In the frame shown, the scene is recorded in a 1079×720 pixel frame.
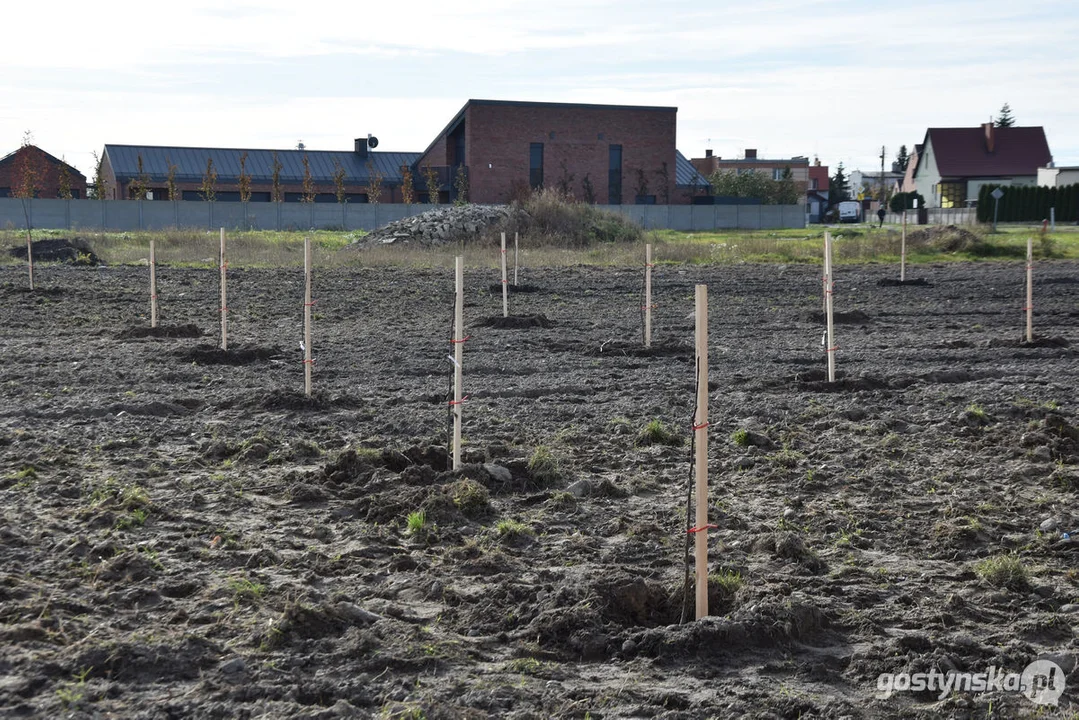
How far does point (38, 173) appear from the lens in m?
70.6

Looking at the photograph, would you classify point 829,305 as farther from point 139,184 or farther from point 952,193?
point 952,193

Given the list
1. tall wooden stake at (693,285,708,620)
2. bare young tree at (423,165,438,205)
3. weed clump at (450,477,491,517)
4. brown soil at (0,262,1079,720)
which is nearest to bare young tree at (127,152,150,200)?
bare young tree at (423,165,438,205)

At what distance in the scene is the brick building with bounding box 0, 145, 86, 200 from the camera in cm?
7050

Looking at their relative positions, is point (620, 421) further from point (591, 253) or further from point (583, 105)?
point (583, 105)

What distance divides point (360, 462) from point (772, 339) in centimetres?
972

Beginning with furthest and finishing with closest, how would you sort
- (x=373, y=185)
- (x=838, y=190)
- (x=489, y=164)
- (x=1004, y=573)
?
(x=838, y=190) < (x=373, y=185) < (x=489, y=164) < (x=1004, y=573)

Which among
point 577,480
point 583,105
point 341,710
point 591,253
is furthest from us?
point 583,105

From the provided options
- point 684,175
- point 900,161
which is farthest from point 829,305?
point 900,161

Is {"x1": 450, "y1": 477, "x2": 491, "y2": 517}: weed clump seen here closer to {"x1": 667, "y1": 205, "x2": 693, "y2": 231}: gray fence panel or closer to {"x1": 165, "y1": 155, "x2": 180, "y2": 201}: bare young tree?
{"x1": 667, "y1": 205, "x2": 693, "y2": 231}: gray fence panel

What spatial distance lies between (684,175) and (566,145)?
10225 millimetres

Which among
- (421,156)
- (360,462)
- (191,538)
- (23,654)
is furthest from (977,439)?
(421,156)

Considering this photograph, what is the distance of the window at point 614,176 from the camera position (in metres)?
67.2

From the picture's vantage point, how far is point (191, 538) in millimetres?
6855

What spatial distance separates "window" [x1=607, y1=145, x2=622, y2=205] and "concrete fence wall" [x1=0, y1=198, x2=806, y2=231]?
6587 millimetres
